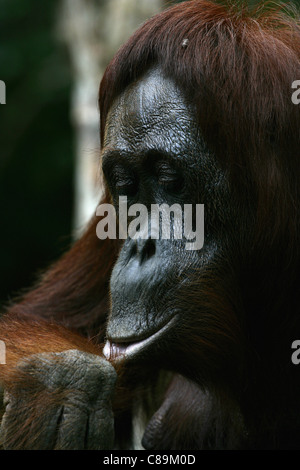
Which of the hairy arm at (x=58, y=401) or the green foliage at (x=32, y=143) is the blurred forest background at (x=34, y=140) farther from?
the hairy arm at (x=58, y=401)

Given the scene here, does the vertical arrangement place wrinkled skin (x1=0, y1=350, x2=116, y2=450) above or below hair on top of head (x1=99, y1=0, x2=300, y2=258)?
below

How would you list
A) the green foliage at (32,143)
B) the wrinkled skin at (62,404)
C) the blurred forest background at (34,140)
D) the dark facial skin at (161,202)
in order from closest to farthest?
the wrinkled skin at (62,404)
the dark facial skin at (161,202)
the blurred forest background at (34,140)
the green foliage at (32,143)

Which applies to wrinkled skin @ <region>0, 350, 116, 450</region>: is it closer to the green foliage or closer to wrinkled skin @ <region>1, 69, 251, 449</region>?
wrinkled skin @ <region>1, 69, 251, 449</region>

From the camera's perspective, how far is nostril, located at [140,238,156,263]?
2391mm

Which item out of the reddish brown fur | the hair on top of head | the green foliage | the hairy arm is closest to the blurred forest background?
the green foliage

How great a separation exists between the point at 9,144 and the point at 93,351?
7.14 metres

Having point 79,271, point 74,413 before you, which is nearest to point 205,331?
point 74,413

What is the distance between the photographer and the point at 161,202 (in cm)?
245

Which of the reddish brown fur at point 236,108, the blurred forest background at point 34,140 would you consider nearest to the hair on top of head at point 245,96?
the reddish brown fur at point 236,108

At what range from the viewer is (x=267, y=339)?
2654 mm

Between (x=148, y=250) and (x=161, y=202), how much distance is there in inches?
6.5

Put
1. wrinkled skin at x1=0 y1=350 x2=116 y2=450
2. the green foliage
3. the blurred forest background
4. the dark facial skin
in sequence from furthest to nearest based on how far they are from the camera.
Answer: the green foliage
the blurred forest background
the dark facial skin
wrinkled skin at x1=0 y1=350 x2=116 y2=450

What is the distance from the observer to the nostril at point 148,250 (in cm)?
239

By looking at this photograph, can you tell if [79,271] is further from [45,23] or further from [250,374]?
[45,23]
